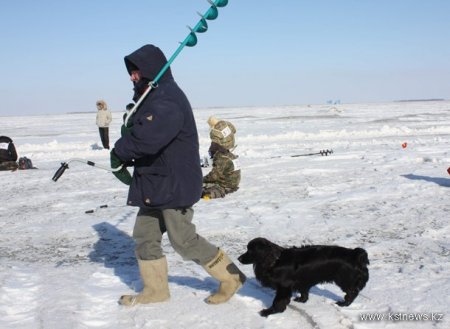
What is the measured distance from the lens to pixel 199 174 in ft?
11.0

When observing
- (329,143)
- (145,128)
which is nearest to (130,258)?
(145,128)

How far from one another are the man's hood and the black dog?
4.66ft

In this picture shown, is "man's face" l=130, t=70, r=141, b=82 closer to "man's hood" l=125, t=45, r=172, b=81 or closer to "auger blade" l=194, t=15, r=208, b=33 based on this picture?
"man's hood" l=125, t=45, r=172, b=81

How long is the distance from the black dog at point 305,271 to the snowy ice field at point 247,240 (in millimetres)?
148

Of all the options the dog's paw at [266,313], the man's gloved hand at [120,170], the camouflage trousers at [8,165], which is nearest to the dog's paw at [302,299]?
the dog's paw at [266,313]

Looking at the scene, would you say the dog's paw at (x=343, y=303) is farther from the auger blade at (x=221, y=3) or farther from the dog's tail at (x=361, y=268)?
the auger blade at (x=221, y=3)

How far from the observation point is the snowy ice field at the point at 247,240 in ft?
10.7

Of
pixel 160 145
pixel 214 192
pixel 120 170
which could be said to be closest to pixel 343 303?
pixel 160 145

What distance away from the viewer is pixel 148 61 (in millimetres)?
3225

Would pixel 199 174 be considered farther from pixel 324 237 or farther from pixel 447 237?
pixel 447 237

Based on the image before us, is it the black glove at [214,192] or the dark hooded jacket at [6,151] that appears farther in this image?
the dark hooded jacket at [6,151]

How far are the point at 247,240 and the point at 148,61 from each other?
268cm

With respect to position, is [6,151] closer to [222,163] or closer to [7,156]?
[7,156]

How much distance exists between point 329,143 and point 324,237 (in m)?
11.1
